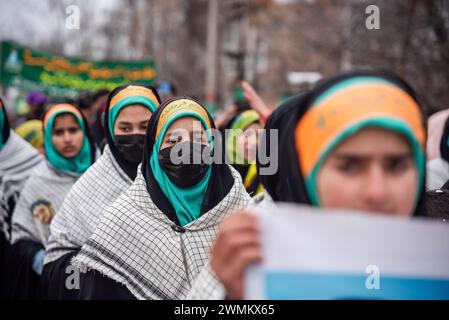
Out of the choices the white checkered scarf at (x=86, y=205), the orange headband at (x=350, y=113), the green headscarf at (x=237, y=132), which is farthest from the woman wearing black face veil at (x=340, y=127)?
the green headscarf at (x=237, y=132)

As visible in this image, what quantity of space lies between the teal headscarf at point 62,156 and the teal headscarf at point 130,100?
2.61 ft

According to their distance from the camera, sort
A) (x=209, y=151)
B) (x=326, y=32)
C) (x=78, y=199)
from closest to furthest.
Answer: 1. (x=209, y=151)
2. (x=78, y=199)
3. (x=326, y=32)

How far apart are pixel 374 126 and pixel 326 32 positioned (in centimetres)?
1512

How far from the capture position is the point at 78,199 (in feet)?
11.4

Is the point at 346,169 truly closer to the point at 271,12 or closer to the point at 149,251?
the point at 149,251

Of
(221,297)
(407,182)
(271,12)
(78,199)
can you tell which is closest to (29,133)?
(78,199)

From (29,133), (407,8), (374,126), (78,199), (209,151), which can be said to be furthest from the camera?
(407,8)

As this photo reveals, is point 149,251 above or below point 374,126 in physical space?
below

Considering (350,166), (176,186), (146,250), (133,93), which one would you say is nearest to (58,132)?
(133,93)

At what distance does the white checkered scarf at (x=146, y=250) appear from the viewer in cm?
265

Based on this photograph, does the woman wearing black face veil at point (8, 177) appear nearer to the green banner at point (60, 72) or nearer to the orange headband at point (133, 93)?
the orange headband at point (133, 93)

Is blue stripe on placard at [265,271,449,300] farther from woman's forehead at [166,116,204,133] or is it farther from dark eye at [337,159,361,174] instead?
A: woman's forehead at [166,116,204,133]

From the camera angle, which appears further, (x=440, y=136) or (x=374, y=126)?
(x=440, y=136)

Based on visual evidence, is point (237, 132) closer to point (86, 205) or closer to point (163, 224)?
point (86, 205)
